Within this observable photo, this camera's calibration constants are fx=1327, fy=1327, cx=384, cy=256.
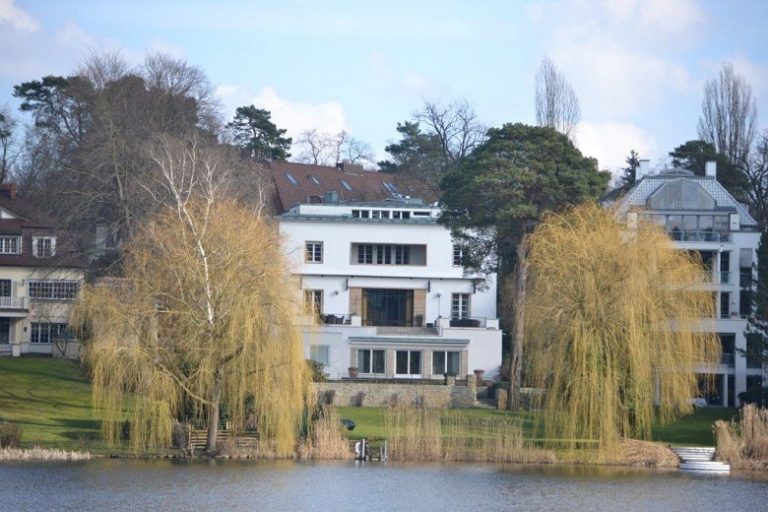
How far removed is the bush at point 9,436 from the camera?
41219mm

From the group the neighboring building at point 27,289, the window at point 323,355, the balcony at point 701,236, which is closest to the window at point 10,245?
the neighboring building at point 27,289

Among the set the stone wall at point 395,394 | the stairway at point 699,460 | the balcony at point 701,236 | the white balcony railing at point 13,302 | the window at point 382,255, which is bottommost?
the stairway at point 699,460

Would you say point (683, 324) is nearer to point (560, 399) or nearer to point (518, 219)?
point (560, 399)

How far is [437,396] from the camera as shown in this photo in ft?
195

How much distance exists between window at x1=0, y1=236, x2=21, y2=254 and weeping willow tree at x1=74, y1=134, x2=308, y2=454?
31.8m

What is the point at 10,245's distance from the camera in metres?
73.4

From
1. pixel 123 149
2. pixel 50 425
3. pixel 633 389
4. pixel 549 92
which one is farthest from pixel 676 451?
pixel 549 92

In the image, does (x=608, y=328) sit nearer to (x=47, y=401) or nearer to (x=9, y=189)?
(x=47, y=401)

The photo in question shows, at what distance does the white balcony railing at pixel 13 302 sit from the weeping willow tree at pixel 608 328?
35.0 meters

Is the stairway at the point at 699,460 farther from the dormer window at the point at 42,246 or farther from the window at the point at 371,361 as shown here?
the dormer window at the point at 42,246

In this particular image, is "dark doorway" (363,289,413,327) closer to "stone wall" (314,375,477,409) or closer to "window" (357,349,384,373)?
"window" (357,349,384,373)

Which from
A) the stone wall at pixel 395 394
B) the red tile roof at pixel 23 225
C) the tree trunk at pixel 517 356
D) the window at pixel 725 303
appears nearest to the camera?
the tree trunk at pixel 517 356

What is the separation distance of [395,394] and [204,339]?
1817 cm

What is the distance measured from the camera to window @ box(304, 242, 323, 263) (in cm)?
6900
